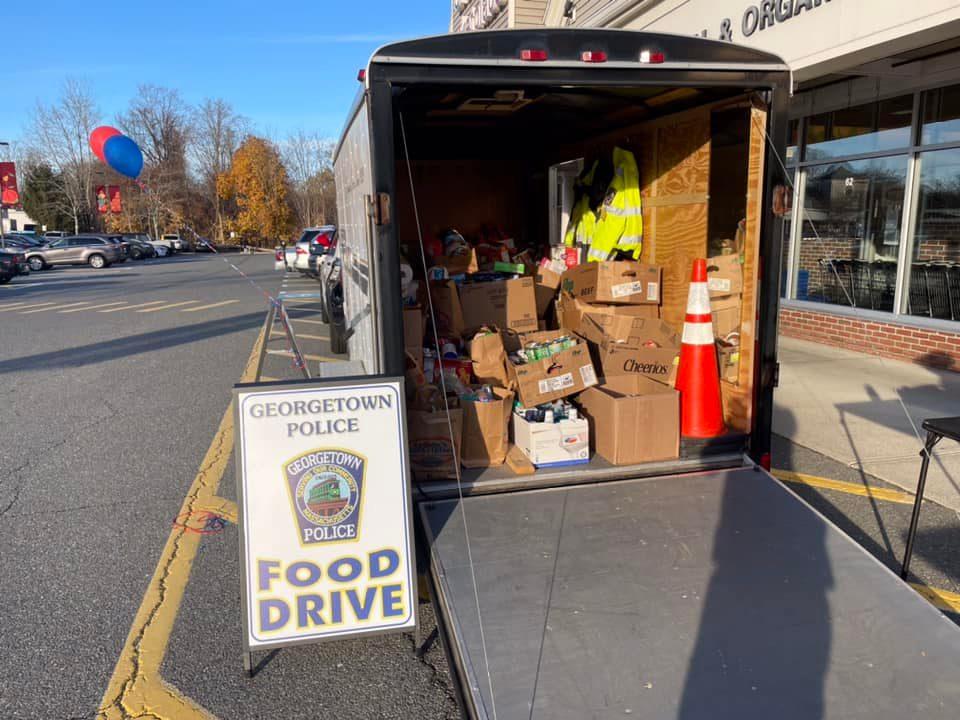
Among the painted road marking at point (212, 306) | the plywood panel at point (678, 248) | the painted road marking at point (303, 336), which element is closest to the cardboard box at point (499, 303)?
the plywood panel at point (678, 248)

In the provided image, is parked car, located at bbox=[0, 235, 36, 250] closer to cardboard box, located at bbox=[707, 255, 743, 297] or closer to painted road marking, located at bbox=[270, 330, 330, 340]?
painted road marking, located at bbox=[270, 330, 330, 340]

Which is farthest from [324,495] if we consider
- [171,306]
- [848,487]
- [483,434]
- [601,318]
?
[171,306]

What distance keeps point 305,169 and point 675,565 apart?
210 ft

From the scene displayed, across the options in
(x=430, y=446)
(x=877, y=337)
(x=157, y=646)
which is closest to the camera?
(x=157, y=646)

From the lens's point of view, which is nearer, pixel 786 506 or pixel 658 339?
pixel 786 506

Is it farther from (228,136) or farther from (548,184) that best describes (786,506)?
(228,136)

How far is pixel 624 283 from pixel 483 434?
200 cm

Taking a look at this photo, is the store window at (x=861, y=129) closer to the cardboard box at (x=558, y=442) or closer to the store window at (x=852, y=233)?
the store window at (x=852, y=233)

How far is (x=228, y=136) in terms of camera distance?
195ft

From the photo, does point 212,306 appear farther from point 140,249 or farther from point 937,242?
point 140,249

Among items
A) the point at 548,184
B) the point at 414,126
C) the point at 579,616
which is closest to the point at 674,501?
the point at 579,616

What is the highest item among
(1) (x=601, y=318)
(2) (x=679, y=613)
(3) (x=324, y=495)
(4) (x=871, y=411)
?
(1) (x=601, y=318)

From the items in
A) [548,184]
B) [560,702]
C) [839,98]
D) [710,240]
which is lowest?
[560,702]

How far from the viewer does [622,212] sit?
5773mm
